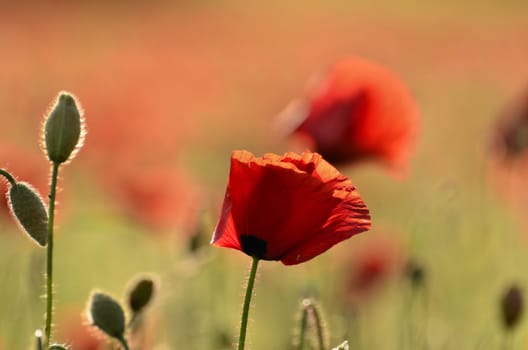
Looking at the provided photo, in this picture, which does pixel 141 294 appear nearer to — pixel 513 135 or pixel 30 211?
pixel 30 211

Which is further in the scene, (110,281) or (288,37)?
(288,37)

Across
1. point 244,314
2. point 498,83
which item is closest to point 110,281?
point 244,314

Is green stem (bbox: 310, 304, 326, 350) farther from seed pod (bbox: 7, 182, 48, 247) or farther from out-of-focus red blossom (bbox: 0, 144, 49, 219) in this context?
out-of-focus red blossom (bbox: 0, 144, 49, 219)

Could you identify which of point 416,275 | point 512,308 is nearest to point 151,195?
point 416,275

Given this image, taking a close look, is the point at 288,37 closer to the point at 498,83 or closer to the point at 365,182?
the point at 498,83

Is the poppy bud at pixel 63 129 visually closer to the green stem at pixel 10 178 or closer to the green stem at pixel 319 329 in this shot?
the green stem at pixel 10 178
